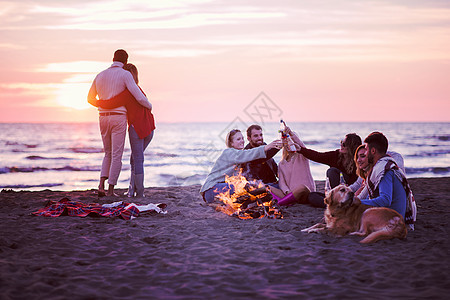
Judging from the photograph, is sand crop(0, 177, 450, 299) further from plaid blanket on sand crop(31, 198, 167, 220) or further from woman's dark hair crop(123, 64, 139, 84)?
woman's dark hair crop(123, 64, 139, 84)

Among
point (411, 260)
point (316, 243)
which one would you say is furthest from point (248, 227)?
point (411, 260)

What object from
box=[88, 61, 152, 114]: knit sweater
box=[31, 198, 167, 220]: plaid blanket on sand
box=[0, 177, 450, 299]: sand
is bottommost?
box=[0, 177, 450, 299]: sand

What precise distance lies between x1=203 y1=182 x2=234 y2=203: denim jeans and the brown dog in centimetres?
199

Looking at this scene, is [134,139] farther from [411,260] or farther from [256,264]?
[411,260]

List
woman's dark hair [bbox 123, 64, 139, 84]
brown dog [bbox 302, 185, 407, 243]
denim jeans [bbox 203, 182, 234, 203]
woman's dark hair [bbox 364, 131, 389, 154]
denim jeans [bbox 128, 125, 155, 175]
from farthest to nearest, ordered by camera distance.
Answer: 1. woman's dark hair [bbox 123, 64, 139, 84]
2. denim jeans [bbox 128, 125, 155, 175]
3. denim jeans [bbox 203, 182, 234, 203]
4. woman's dark hair [bbox 364, 131, 389, 154]
5. brown dog [bbox 302, 185, 407, 243]

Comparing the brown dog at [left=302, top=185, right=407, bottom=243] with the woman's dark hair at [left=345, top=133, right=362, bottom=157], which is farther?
the woman's dark hair at [left=345, top=133, right=362, bottom=157]

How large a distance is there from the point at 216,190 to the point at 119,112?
2.31 m

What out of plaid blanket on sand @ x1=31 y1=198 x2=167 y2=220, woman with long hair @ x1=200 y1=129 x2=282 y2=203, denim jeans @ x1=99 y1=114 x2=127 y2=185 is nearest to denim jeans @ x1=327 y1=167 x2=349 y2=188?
woman with long hair @ x1=200 y1=129 x2=282 y2=203

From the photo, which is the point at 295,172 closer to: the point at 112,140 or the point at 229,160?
the point at 229,160

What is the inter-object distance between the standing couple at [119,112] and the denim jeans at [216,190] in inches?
60.1

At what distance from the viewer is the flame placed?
652 cm

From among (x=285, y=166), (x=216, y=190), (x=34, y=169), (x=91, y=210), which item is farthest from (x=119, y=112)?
(x=34, y=169)

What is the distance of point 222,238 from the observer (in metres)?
5.18

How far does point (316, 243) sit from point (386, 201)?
37.0 inches
